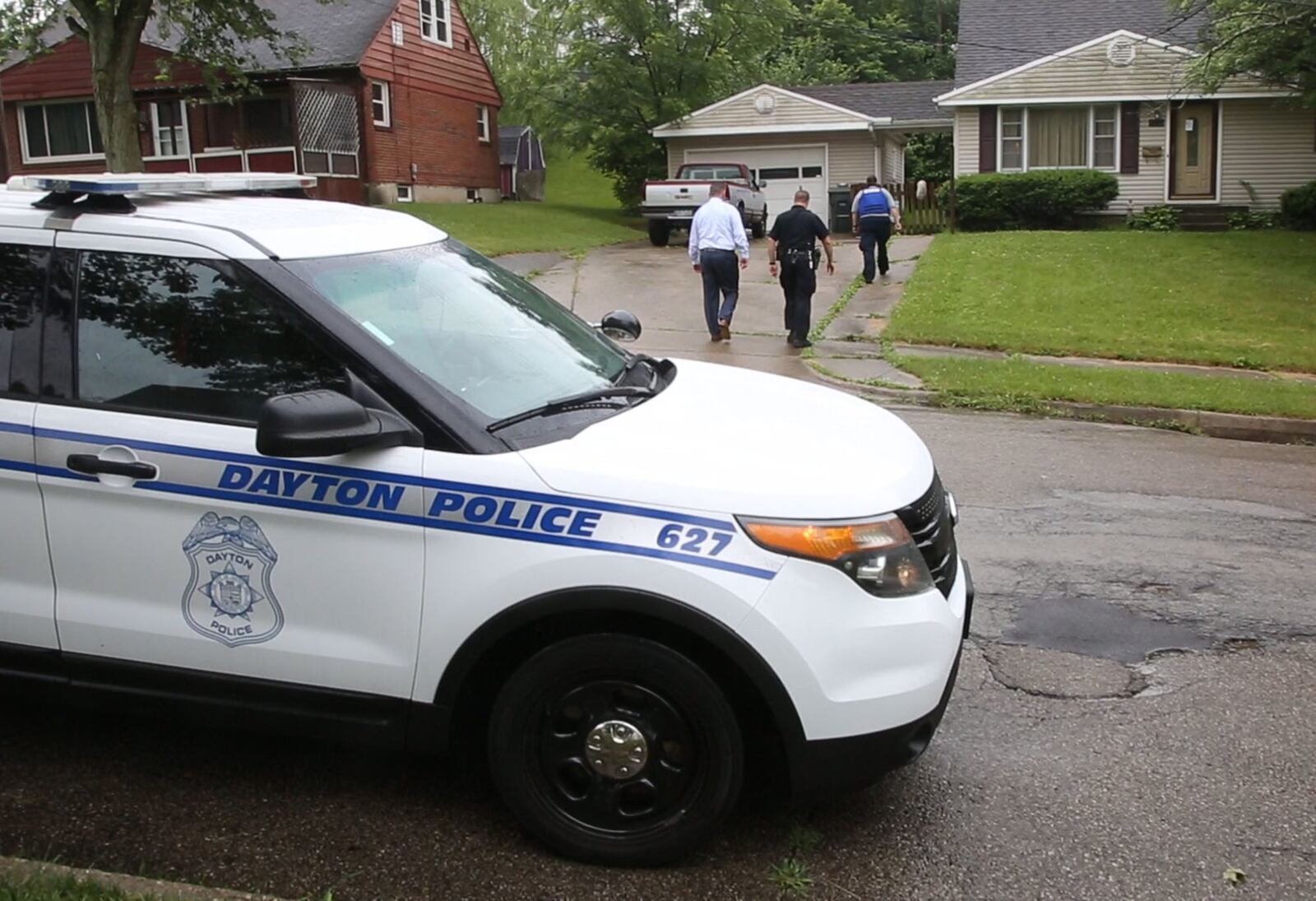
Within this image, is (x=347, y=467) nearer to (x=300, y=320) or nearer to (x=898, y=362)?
(x=300, y=320)

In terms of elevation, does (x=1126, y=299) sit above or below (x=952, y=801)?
above

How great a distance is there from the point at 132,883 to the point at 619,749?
1279 mm

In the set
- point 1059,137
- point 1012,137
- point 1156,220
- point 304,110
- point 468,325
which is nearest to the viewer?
point 468,325

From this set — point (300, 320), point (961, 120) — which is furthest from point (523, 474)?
point (961, 120)

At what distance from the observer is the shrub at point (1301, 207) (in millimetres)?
26297

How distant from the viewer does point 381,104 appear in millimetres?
34312

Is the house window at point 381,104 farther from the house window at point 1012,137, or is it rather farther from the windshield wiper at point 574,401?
the windshield wiper at point 574,401

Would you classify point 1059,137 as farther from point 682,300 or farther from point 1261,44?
point 682,300

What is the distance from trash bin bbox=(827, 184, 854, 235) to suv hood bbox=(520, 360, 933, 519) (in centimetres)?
3075

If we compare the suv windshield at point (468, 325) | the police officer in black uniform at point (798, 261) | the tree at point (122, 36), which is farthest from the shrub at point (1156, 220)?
the suv windshield at point (468, 325)

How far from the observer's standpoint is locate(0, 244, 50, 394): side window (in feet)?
12.6

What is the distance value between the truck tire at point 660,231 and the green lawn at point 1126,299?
23.4 ft

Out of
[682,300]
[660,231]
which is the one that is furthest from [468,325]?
[660,231]

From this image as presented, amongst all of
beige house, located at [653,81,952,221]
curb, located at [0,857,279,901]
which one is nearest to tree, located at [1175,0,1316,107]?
beige house, located at [653,81,952,221]
